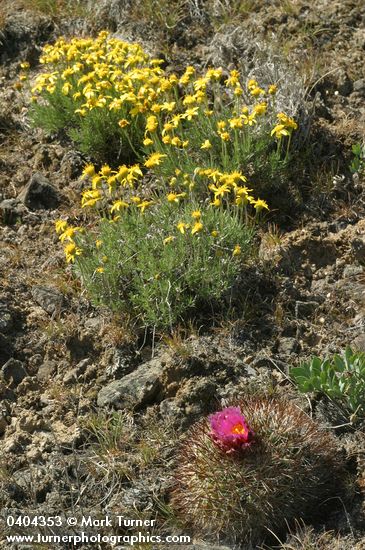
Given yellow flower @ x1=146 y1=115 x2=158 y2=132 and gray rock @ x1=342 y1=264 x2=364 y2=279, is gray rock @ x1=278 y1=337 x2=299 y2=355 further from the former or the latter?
yellow flower @ x1=146 y1=115 x2=158 y2=132

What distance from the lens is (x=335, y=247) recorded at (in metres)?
5.50

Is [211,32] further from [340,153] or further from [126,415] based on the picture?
[126,415]

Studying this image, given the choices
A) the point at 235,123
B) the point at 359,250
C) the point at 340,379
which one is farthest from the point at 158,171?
the point at 340,379

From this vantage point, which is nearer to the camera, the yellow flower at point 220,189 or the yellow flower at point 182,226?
the yellow flower at point 182,226

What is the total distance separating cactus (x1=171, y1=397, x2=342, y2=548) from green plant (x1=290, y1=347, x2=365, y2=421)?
0.23 meters

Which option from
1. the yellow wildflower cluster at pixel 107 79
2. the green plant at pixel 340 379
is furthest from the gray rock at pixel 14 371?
the yellow wildflower cluster at pixel 107 79

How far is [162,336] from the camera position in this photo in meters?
5.01

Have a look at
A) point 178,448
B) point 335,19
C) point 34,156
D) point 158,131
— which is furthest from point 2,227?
point 335,19

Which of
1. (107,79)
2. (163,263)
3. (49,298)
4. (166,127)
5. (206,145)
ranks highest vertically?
(107,79)

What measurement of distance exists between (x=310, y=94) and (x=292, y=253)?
153 cm

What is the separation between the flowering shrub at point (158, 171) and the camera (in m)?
5.12

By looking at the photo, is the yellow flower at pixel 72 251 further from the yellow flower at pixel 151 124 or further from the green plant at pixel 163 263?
the yellow flower at pixel 151 124

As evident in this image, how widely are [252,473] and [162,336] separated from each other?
1.34 metres

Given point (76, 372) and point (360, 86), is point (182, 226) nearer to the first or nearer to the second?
point (76, 372)
